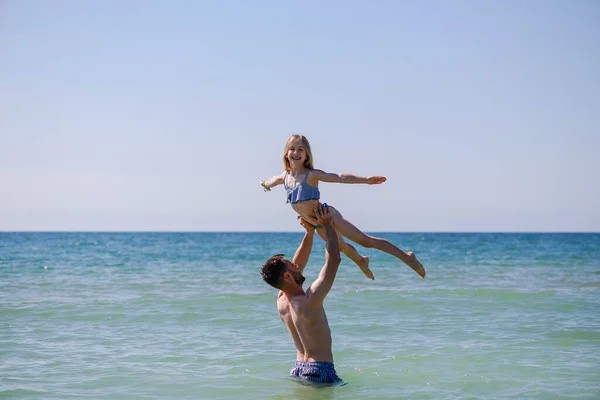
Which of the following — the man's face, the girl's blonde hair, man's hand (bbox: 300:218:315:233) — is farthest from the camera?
man's hand (bbox: 300:218:315:233)

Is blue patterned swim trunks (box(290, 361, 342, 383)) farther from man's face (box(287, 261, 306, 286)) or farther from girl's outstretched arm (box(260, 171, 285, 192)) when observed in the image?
girl's outstretched arm (box(260, 171, 285, 192))

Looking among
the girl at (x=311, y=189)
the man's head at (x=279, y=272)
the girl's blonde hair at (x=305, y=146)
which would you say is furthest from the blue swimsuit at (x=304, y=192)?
Answer: the man's head at (x=279, y=272)

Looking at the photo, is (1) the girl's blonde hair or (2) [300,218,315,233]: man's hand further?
(2) [300,218,315,233]: man's hand

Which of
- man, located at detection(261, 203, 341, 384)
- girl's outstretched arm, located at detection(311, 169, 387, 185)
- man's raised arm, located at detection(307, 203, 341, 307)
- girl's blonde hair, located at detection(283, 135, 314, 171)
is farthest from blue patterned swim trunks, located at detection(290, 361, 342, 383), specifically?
girl's blonde hair, located at detection(283, 135, 314, 171)

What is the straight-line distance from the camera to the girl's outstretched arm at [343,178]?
6.27 meters

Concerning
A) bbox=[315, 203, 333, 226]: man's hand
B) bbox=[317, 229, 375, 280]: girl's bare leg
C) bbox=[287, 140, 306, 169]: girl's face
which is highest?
bbox=[287, 140, 306, 169]: girl's face

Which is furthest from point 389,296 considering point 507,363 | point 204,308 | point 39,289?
point 39,289

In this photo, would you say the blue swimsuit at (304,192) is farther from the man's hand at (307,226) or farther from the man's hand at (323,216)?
the man's hand at (323,216)

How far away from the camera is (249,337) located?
936cm

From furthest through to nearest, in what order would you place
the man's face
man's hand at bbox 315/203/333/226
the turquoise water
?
the turquoise water → the man's face → man's hand at bbox 315/203/333/226

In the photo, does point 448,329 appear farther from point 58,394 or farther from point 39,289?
point 39,289

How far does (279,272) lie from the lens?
18.9 feet

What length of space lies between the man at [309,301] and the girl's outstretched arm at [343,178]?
0.48m

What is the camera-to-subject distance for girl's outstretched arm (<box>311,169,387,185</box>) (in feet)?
20.6
